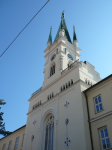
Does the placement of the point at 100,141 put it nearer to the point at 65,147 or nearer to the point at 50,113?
the point at 65,147

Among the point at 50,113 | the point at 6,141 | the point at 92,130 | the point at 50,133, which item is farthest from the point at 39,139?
the point at 6,141

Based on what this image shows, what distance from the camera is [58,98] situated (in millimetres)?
24906

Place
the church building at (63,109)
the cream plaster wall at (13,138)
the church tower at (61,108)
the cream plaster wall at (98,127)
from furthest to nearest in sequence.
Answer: the cream plaster wall at (13,138) < the church tower at (61,108) < the church building at (63,109) < the cream plaster wall at (98,127)

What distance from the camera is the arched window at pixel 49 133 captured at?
22.6m

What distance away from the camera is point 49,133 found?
936 inches

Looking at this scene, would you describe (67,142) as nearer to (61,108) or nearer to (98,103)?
(61,108)

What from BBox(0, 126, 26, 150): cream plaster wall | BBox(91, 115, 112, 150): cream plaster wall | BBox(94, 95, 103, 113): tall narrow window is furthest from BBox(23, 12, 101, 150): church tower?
BBox(0, 126, 26, 150): cream plaster wall

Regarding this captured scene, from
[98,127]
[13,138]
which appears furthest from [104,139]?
[13,138]

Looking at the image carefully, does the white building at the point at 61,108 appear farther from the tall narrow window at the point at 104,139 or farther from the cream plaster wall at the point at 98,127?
the tall narrow window at the point at 104,139

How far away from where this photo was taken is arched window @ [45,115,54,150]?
2256 cm

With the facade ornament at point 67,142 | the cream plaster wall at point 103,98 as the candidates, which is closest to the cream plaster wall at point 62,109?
the facade ornament at point 67,142

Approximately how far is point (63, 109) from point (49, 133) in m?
4.07

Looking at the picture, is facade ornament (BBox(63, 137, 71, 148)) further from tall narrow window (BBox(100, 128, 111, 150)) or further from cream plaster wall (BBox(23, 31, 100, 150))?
tall narrow window (BBox(100, 128, 111, 150))

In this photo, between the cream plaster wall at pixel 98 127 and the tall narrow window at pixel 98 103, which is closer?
the cream plaster wall at pixel 98 127
